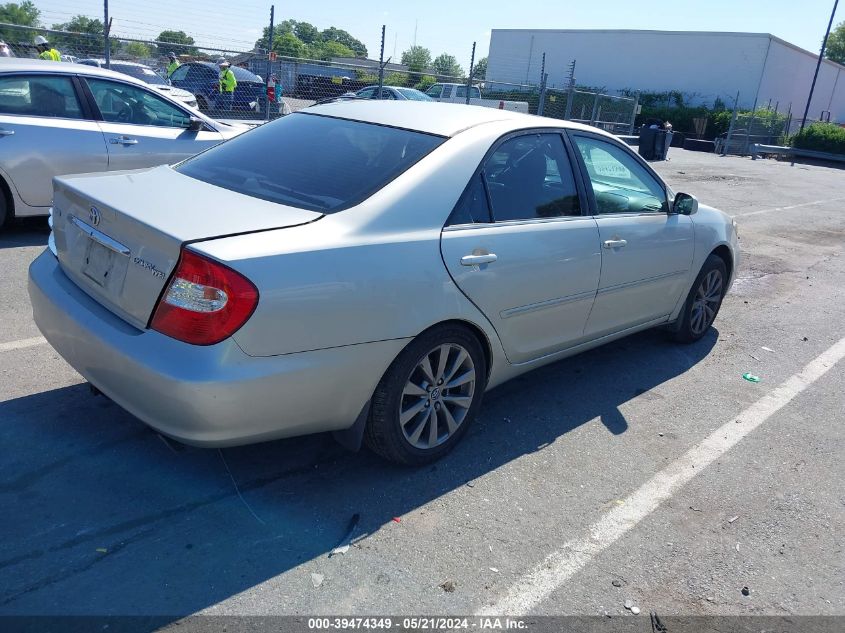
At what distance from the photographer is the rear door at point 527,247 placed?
11.5ft

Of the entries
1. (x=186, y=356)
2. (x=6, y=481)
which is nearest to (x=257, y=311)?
(x=186, y=356)

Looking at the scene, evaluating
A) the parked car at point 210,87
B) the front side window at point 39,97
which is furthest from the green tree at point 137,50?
the front side window at point 39,97

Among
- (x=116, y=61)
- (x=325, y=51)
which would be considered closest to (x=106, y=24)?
(x=116, y=61)

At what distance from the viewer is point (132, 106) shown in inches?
290

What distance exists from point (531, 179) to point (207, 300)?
2002 millimetres

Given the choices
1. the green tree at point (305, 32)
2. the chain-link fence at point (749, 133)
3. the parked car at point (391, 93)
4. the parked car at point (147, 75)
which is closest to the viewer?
the parked car at point (147, 75)

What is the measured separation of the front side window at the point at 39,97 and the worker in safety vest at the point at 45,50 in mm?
7101

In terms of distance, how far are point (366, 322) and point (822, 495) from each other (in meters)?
2.54

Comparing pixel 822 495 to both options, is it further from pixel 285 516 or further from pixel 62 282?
pixel 62 282

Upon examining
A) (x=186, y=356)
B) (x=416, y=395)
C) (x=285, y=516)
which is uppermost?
(x=186, y=356)

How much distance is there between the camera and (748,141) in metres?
32.0

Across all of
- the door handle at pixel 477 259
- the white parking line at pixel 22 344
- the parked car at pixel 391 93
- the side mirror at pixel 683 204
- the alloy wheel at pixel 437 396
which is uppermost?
the parked car at pixel 391 93

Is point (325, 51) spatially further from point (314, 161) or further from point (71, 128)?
point (314, 161)

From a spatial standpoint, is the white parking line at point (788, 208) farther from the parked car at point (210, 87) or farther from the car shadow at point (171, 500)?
Answer: the car shadow at point (171, 500)
